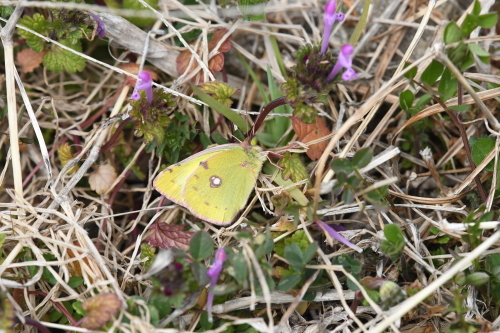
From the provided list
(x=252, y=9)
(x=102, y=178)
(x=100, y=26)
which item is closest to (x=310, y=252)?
(x=102, y=178)

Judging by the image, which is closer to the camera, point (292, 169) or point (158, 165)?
point (292, 169)

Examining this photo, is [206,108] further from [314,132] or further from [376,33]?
[376,33]

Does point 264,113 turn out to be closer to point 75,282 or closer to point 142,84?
point 142,84

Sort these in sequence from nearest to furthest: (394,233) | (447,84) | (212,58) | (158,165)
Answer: (394,233) < (447,84) < (158,165) < (212,58)

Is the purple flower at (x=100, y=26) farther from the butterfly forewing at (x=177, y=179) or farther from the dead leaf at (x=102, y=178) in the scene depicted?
the butterfly forewing at (x=177, y=179)

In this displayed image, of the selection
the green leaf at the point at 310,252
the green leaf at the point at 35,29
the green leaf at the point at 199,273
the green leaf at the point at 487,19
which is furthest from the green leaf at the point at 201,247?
the green leaf at the point at 35,29
